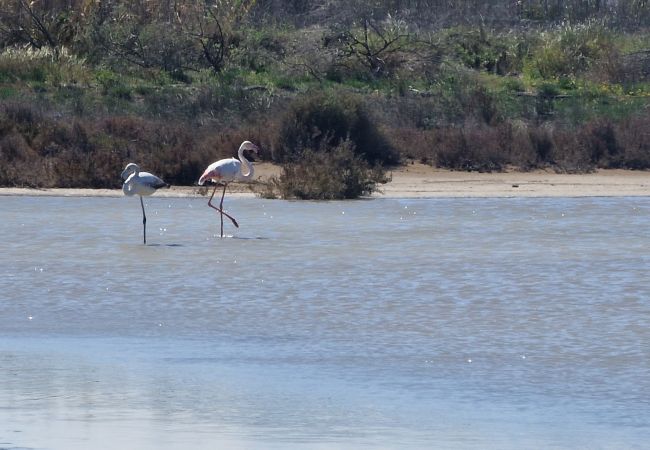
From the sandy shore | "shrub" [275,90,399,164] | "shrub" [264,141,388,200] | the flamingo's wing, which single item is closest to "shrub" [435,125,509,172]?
the sandy shore

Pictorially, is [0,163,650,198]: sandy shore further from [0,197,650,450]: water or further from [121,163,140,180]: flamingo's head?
[121,163,140,180]: flamingo's head

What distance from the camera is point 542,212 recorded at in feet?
60.1

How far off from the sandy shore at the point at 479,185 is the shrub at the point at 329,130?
0.36 metres

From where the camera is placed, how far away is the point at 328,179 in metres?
19.4

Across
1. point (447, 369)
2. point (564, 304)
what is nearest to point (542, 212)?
point (564, 304)

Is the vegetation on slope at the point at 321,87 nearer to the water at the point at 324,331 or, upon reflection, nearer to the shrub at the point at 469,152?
the shrub at the point at 469,152

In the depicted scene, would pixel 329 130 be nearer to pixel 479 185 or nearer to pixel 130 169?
pixel 479 185

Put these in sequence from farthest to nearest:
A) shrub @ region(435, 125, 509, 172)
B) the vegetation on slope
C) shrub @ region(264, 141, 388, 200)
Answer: shrub @ region(435, 125, 509, 172) → the vegetation on slope → shrub @ region(264, 141, 388, 200)

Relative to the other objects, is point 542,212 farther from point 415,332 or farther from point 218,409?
point 218,409

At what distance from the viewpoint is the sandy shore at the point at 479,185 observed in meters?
20.1

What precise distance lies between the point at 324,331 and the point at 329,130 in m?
11.6

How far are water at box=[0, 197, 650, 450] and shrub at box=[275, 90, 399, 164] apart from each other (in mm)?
3911

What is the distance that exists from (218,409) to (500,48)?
23.3 m

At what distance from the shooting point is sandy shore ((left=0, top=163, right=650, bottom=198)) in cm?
2009
